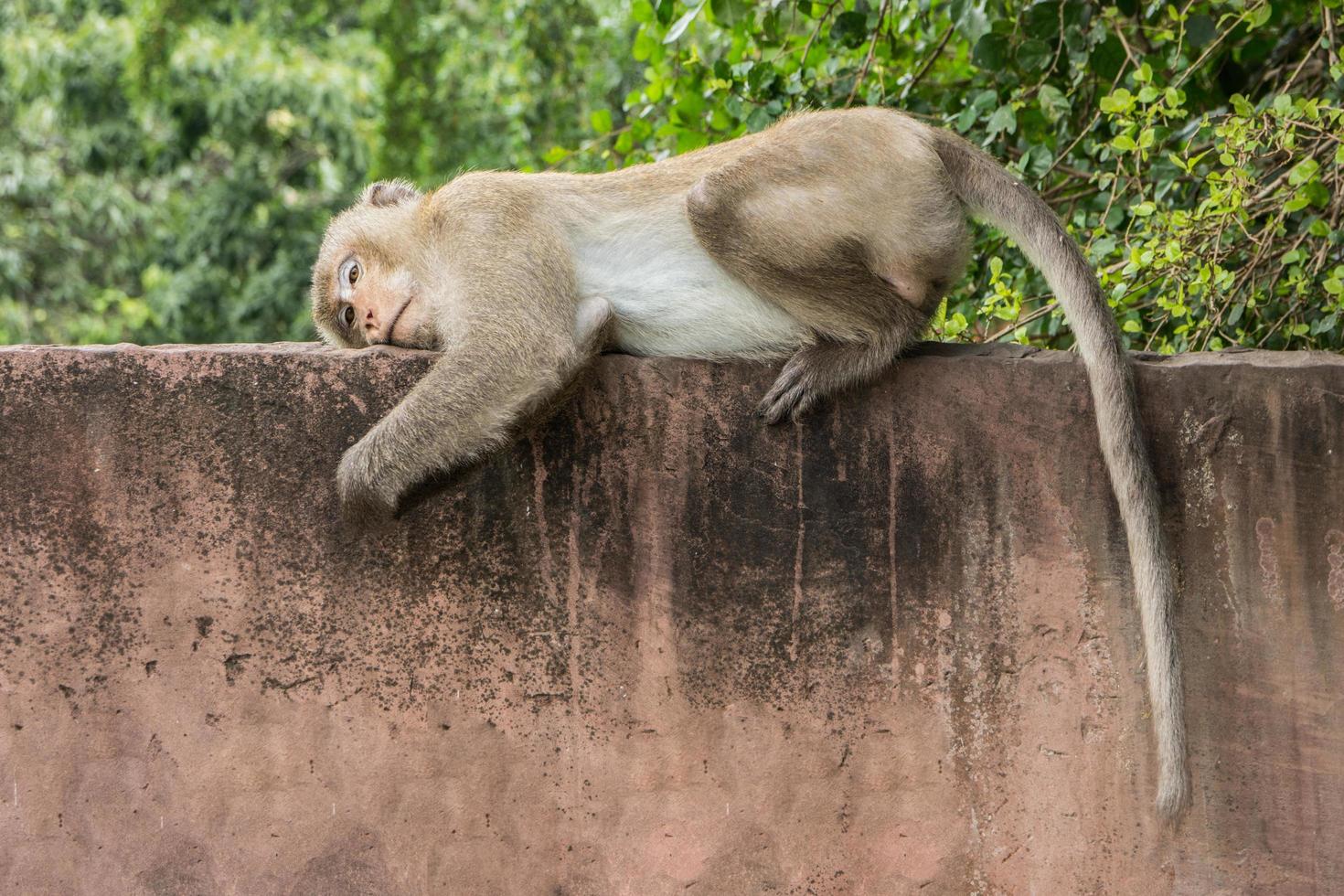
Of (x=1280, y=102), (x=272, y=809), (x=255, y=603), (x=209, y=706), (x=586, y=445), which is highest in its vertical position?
(x=1280, y=102)

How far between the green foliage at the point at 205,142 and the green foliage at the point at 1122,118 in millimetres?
6024

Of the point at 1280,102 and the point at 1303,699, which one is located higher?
the point at 1280,102

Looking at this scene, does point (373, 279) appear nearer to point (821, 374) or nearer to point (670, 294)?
point (670, 294)

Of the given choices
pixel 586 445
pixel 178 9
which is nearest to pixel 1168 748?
pixel 586 445

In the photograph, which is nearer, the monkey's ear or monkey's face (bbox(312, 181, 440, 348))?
monkey's face (bbox(312, 181, 440, 348))

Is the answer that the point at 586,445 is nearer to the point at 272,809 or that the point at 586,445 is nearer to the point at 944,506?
the point at 944,506

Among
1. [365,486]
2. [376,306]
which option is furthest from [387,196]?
[365,486]

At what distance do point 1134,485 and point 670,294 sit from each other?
1229 millimetres

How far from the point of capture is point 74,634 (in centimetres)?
284

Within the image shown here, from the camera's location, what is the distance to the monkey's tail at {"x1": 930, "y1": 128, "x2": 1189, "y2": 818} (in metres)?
2.68

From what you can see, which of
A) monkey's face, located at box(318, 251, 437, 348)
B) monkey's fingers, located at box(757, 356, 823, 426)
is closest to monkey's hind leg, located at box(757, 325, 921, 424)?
monkey's fingers, located at box(757, 356, 823, 426)

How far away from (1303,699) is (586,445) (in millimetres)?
1688

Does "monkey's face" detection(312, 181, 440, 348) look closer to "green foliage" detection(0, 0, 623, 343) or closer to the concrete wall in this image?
the concrete wall

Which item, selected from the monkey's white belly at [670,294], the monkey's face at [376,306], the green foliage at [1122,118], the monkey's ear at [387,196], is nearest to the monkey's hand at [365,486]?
the monkey's face at [376,306]
